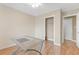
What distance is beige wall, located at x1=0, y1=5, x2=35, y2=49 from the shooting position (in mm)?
2084

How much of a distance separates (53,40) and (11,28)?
175 centimetres

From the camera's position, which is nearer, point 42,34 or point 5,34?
point 5,34

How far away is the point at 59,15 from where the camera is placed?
294cm

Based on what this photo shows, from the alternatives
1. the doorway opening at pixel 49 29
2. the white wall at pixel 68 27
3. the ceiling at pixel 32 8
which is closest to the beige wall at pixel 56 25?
the doorway opening at pixel 49 29

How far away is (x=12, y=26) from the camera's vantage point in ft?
6.95

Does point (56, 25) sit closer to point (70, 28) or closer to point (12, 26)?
point (70, 28)

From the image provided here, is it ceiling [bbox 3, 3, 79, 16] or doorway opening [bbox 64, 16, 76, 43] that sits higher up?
ceiling [bbox 3, 3, 79, 16]

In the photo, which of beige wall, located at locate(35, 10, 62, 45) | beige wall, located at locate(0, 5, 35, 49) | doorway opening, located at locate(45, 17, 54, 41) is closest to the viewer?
beige wall, located at locate(0, 5, 35, 49)

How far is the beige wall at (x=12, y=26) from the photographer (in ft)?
6.84

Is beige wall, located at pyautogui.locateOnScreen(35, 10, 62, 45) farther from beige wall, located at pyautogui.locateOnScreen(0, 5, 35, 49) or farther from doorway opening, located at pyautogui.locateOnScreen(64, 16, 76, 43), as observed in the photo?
doorway opening, located at pyautogui.locateOnScreen(64, 16, 76, 43)

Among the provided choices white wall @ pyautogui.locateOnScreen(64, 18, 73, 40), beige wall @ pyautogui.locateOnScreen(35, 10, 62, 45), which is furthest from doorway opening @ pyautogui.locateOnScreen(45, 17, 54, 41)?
white wall @ pyautogui.locateOnScreen(64, 18, 73, 40)

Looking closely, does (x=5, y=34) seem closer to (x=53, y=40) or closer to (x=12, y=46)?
(x=12, y=46)
